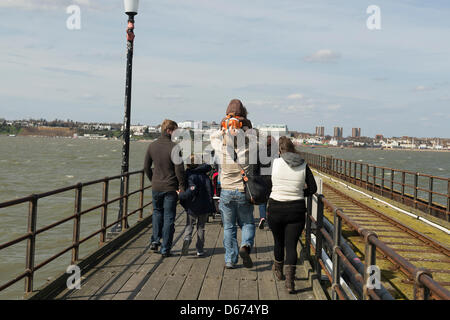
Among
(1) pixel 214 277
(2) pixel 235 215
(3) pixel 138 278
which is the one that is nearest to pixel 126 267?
(3) pixel 138 278

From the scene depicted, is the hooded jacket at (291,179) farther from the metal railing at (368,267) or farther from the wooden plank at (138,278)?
the wooden plank at (138,278)

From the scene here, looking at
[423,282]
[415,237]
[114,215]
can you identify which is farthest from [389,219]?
[114,215]

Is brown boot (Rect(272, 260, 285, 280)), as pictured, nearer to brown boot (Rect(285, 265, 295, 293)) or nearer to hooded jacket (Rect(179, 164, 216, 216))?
brown boot (Rect(285, 265, 295, 293))

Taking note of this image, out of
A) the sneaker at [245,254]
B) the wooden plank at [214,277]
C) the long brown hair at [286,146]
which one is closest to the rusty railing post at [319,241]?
the long brown hair at [286,146]

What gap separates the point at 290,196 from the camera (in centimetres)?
513

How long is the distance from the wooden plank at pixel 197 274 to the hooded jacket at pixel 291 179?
4.57 feet

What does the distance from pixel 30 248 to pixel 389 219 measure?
10562 millimetres

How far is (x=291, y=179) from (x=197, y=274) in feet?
5.93

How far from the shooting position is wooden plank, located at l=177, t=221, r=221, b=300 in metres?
5.03

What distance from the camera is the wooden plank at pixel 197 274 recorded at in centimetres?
503

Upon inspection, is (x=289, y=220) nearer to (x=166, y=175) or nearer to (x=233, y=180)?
(x=233, y=180)

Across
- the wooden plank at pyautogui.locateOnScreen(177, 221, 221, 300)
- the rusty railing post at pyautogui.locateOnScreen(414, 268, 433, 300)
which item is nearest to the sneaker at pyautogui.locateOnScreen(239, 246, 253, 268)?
the wooden plank at pyautogui.locateOnScreen(177, 221, 221, 300)
